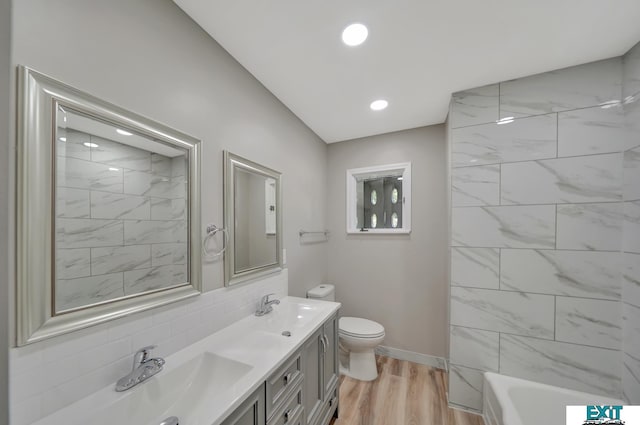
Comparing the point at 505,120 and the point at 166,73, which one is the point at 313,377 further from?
the point at 505,120

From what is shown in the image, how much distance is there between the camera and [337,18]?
122 centimetres

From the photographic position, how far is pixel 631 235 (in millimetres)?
1389

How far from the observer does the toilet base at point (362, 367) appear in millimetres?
2215

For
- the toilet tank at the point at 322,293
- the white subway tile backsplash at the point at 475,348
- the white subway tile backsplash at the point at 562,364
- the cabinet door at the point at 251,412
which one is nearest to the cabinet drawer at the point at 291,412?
the cabinet door at the point at 251,412

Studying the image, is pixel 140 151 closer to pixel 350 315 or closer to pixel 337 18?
pixel 337 18

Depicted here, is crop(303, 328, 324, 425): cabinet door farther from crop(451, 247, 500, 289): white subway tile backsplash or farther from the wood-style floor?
crop(451, 247, 500, 289): white subway tile backsplash

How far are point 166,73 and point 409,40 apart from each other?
1.33 m

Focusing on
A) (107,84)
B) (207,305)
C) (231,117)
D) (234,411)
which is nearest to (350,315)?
(207,305)

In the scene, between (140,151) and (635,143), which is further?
(635,143)

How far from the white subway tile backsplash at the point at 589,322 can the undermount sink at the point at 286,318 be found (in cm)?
171

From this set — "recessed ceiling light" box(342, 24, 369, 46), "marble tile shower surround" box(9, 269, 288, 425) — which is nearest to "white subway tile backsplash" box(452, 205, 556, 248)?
"recessed ceiling light" box(342, 24, 369, 46)

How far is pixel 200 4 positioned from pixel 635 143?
2.56m

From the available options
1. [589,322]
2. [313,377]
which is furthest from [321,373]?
[589,322]

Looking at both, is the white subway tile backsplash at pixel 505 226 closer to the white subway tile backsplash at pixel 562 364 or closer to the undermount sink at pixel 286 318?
the white subway tile backsplash at pixel 562 364
